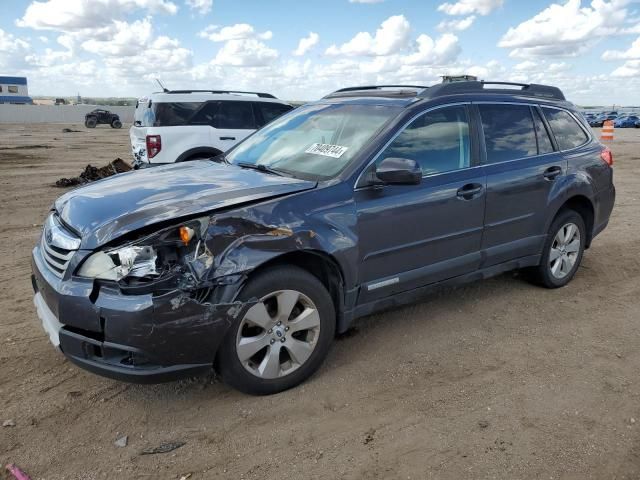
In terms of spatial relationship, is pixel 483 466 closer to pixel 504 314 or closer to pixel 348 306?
pixel 348 306

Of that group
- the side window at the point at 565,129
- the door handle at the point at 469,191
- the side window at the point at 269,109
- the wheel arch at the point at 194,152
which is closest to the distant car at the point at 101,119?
the side window at the point at 269,109

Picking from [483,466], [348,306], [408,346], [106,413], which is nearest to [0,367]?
[106,413]

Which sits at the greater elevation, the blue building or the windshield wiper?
the blue building

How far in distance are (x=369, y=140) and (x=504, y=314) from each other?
205 cm

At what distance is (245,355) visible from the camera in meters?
3.16

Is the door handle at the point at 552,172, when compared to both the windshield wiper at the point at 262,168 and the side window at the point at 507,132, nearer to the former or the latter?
the side window at the point at 507,132

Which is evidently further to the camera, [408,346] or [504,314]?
[504,314]

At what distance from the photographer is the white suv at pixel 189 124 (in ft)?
31.4

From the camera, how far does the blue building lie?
224 ft

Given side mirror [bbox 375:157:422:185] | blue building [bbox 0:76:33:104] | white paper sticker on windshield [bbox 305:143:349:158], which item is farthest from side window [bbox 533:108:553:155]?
blue building [bbox 0:76:33:104]

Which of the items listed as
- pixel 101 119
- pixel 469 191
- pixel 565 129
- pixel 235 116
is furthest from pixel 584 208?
pixel 101 119

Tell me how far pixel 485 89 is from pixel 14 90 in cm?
7780

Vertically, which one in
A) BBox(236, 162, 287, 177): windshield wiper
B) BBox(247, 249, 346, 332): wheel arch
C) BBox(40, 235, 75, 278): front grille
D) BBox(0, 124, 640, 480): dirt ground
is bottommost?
BBox(0, 124, 640, 480): dirt ground

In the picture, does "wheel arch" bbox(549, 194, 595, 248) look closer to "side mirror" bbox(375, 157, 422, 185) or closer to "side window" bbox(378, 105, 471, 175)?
"side window" bbox(378, 105, 471, 175)
